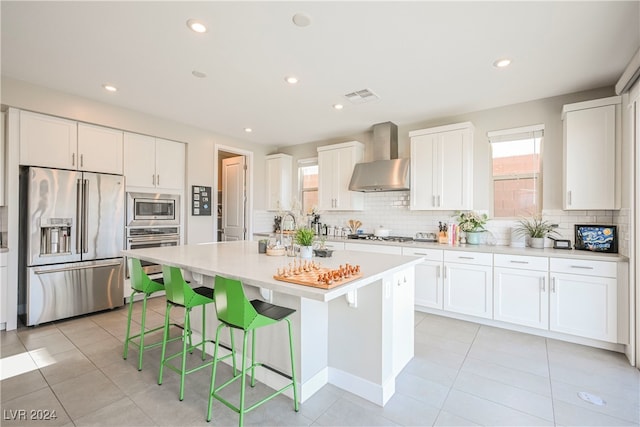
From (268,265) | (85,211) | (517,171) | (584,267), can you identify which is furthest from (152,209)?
(584,267)

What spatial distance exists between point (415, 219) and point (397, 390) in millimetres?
2797

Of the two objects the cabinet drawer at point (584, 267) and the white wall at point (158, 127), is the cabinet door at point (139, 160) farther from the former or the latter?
the cabinet drawer at point (584, 267)

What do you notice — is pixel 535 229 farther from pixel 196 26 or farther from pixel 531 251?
pixel 196 26

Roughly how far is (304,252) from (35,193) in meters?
3.12

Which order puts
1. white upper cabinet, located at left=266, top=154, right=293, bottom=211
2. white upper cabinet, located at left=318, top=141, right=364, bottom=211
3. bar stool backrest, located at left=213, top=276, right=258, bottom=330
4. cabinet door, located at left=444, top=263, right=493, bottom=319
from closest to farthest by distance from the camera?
bar stool backrest, located at left=213, top=276, right=258, bottom=330 < cabinet door, located at left=444, top=263, right=493, bottom=319 < white upper cabinet, located at left=318, top=141, right=364, bottom=211 < white upper cabinet, located at left=266, top=154, right=293, bottom=211

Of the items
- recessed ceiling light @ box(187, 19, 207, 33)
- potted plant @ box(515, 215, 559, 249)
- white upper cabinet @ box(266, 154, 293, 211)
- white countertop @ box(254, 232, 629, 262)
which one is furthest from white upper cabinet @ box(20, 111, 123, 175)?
potted plant @ box(515, 215, 559, 249)

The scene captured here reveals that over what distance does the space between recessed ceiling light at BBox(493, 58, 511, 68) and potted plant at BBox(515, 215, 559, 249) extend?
1.87 m

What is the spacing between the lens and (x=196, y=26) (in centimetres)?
223

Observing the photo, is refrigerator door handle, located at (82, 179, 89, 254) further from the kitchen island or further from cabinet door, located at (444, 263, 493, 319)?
cabinet door, located at (444, 263, 493, 319)

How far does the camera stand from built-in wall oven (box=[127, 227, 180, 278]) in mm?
4129

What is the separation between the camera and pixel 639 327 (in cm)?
244

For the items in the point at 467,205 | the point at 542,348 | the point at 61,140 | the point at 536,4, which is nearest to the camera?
the point at 536,4

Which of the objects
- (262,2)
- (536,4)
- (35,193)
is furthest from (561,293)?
(35,193)

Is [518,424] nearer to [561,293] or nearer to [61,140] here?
[561,293]
